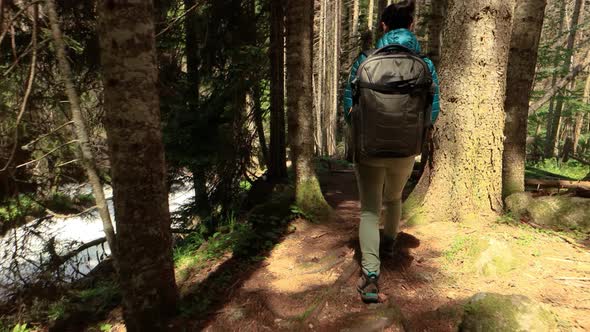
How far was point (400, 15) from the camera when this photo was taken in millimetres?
2742

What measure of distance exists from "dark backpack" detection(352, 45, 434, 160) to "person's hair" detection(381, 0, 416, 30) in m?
0.31

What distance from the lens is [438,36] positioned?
26.3 feet

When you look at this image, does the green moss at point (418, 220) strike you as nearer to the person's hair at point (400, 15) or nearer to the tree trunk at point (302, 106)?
the tree trunk at point (302, 106)

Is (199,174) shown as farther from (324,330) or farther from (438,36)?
(438,36)

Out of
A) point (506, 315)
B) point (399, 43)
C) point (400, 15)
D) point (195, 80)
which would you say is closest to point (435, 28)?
point (195, 80)

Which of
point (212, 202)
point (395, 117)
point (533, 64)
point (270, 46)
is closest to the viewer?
point (395, 117)

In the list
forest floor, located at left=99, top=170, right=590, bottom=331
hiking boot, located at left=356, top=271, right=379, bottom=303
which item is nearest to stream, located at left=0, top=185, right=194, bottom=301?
forest floor, located at left=99, top=170, right=590, bottom=331

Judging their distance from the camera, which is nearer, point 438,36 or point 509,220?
point 509,220

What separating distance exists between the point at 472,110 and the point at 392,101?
1.95m

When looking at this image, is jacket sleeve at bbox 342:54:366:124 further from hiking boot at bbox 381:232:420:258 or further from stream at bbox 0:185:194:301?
stream at bbox 0:185:194:301

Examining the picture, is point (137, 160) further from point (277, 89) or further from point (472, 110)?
point (277, 89)

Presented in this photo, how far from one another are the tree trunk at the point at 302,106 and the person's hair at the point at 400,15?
2373 mm

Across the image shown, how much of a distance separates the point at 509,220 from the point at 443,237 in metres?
0.85

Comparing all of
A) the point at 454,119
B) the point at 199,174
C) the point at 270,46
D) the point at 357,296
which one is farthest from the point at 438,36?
the point at 357,296
